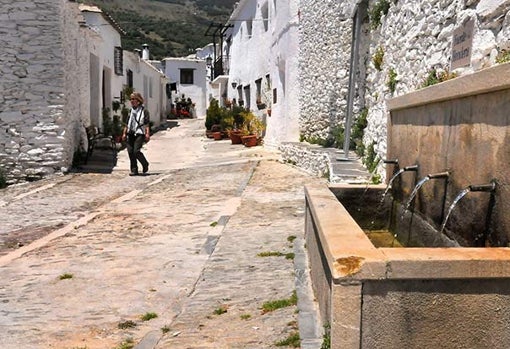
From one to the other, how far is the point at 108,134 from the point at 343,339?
1570cm

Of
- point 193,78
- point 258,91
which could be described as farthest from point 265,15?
point 193,78

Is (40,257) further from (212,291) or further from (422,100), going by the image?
(422,100)

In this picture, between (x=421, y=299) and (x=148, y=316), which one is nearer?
(x=421, y=299)

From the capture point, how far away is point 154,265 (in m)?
5.22

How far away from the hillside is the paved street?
4081 cm

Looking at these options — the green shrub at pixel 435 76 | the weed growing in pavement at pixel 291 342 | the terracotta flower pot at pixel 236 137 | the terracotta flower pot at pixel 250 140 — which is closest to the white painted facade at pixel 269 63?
the terracotta flower pot at pixel 250 140

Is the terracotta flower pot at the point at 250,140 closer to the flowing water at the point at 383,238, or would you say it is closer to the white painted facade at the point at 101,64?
the white painted facade at the point at 101,64

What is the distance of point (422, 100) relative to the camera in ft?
15.7

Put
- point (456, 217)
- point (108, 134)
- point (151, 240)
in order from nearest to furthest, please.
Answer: point (456, 217), point (151, 240), point (108, 134)

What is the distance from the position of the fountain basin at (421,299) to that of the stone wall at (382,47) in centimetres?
255

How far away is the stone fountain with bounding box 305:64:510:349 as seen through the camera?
8.14 feet

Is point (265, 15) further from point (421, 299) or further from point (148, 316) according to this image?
point (421, 299)

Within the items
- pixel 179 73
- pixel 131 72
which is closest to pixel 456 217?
pixel 131 72

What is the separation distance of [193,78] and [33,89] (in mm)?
31682
